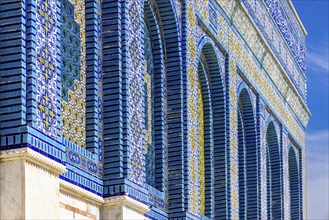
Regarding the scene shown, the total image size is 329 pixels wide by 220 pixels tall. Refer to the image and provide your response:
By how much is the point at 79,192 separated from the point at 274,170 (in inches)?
387

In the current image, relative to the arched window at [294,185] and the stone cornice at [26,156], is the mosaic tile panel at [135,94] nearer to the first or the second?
the stone cornice at [26,156]

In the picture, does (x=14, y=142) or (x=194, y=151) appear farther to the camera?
(x=194, y=151)

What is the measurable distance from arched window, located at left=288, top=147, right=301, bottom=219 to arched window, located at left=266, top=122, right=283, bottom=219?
5.71 ft

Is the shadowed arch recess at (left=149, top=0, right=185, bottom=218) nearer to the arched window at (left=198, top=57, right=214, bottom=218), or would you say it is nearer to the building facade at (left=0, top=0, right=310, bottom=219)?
the building facade at (left=0, top=0, right=310, bottom=219)

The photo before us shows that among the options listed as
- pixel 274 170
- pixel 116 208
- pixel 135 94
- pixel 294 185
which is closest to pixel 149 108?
pixel 135 94

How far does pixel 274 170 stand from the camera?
18.2 m

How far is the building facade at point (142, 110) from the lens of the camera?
7.55 m

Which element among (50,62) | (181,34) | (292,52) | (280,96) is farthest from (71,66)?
(292,52)

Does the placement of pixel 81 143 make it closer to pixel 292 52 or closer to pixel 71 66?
pixel 71 66

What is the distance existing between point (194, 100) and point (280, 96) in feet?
21.7

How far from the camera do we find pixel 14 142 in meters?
7.39

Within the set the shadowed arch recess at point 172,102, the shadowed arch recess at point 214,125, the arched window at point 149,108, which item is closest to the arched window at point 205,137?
the shadowed arch recess at point 214,125

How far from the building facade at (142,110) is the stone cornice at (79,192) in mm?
17

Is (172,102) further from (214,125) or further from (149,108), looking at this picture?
(214,125)
